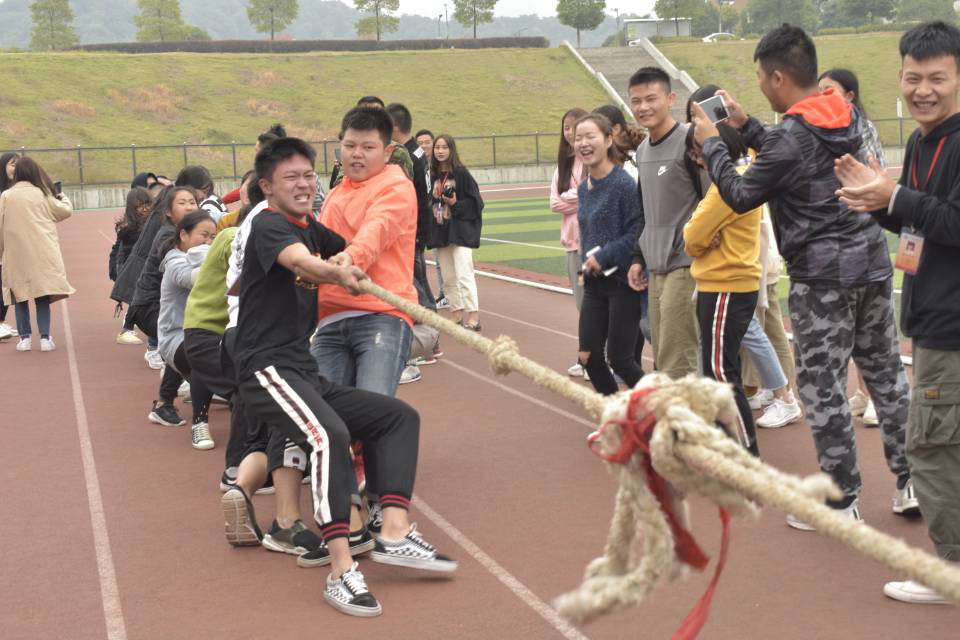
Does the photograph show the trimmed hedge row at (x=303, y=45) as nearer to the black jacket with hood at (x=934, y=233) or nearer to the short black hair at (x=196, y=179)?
the short black hair at (x=196, y=179)

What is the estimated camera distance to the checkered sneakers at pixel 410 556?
509 cm

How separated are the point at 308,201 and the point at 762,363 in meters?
3.60

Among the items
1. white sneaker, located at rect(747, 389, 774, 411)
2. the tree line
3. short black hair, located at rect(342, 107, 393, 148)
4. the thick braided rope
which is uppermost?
the tree line

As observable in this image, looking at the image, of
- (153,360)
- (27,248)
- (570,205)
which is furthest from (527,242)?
(570,205)

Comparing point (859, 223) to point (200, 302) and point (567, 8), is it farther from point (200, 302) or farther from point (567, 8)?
point (567, 8)

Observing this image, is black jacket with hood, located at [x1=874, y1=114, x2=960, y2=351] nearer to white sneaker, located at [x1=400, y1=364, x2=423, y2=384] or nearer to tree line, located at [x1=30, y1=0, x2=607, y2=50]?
white sneaker, located at [x1=400, y1=364, x2=423, y2=384]

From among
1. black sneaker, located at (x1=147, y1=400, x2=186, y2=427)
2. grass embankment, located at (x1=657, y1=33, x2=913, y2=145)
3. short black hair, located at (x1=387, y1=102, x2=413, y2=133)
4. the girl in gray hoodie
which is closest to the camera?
the girl in gray hoodie

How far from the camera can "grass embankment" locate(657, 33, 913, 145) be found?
63.9m

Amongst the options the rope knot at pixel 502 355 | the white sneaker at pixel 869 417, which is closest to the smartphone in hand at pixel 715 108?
the rope knot at pixel 502 355

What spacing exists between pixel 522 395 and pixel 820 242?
4.20 metres

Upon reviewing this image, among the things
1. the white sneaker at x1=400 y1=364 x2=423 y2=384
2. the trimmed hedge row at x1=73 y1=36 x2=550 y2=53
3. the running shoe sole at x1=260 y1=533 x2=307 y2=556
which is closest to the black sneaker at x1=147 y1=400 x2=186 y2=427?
the white sneaker at x1=400 y1=364 x2=423 y2=384

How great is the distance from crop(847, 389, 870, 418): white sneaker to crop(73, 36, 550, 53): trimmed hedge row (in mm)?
70083

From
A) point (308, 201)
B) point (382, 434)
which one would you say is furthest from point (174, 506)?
point (308, 201)

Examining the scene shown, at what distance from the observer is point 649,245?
22.2ft
